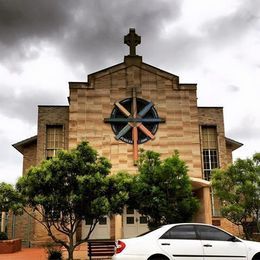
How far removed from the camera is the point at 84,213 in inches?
625

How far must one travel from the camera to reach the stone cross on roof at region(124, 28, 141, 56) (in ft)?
90.2

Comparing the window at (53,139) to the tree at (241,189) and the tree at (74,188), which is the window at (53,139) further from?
the tree at (241,189)

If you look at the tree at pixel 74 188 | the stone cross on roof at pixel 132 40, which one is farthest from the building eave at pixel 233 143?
the tree at pixel 74 188

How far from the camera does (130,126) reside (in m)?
25.4

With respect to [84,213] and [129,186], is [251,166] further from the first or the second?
[84,213]

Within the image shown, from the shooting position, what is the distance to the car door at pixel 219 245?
10.8m

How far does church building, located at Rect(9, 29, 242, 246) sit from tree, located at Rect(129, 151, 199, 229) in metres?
6.56

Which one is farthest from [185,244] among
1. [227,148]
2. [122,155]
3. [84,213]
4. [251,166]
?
[227,148]

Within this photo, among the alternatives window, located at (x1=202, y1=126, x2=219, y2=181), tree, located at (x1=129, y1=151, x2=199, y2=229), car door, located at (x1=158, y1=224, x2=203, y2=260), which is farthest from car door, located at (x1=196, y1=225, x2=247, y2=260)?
window, located at (x1=202, y1=126, x2=219, y2=181)

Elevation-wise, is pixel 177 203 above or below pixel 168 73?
below

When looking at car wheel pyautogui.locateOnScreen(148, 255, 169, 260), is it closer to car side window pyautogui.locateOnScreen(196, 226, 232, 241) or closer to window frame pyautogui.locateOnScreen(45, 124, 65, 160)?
car side window pyautogui.locateOnScreen(196, 226, 232, 241)

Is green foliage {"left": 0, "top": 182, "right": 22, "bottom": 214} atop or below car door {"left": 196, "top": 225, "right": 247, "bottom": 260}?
atop

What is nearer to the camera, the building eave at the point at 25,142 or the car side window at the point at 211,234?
the car side window at the point at 211,234

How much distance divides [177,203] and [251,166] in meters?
3.56
